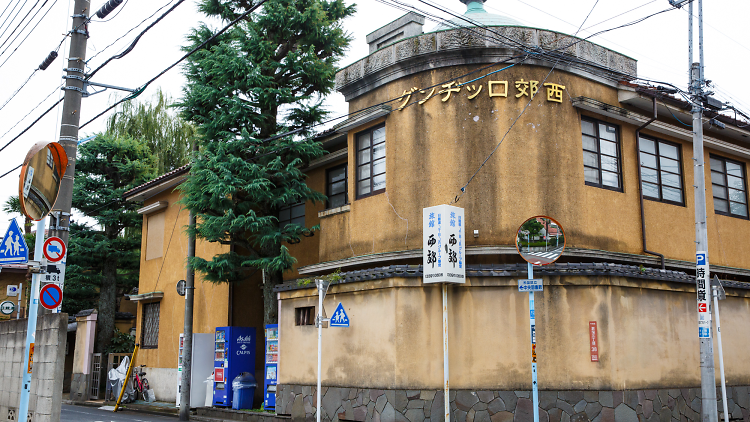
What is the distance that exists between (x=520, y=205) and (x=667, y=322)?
405 cm

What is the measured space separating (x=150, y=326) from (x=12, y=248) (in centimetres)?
1478

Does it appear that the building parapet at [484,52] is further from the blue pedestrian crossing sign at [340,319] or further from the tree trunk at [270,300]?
the tree trunk at [270,300]

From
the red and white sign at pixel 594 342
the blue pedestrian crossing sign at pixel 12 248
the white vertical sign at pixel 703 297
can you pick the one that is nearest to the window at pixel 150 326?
the blue pedestrian crossing sign at pixel 12 248

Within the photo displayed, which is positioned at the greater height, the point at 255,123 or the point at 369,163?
the point at 255,123

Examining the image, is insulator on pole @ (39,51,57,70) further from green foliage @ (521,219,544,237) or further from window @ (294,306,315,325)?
green foliage @ (521,219,544,237)

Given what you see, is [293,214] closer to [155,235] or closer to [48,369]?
[155,235]

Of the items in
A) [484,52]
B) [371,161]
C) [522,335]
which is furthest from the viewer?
[371,161]

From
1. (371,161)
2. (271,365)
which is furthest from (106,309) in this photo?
A: (371,161)

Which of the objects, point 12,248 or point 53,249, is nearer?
point 12,248

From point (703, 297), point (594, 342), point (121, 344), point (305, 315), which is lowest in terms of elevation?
point (121, 344)

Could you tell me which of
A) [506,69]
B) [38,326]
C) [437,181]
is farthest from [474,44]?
[38,326]

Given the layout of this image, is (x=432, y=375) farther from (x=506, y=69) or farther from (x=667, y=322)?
(x=506, y=69)

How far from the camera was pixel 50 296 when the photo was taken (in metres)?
11.1

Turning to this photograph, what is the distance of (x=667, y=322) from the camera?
13.9 m
